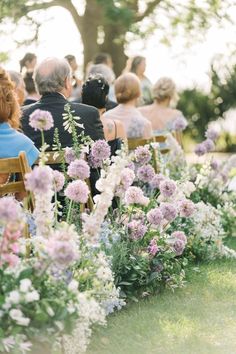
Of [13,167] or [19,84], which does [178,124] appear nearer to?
[19,84]

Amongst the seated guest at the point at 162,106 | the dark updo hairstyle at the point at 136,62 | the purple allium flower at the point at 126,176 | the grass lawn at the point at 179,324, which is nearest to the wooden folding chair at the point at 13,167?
the purple allium flower at the point at 126,176

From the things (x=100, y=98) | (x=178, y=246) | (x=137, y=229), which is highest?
(x=100, y=98)

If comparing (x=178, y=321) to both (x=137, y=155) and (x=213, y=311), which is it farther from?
(x=137, y=155)

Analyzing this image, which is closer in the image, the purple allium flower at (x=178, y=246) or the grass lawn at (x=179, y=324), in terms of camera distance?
the grass lawn at (x=179, y=324)

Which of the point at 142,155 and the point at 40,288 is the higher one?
the point at 142,155

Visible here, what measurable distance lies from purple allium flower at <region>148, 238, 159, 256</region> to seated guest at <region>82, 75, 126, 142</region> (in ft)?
4.87

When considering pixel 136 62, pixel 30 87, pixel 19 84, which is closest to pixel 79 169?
pixel 19 84

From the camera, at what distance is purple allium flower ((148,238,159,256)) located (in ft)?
23.1

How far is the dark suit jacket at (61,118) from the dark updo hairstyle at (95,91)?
23.9 inches

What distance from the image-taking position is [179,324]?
20.9 feet

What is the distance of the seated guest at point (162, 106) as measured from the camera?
434 inches

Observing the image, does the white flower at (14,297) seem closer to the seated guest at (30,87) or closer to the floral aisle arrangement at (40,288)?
the floral aisle arrangement at (40,288)

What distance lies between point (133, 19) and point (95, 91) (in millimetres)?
8768

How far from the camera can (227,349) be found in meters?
5.78
